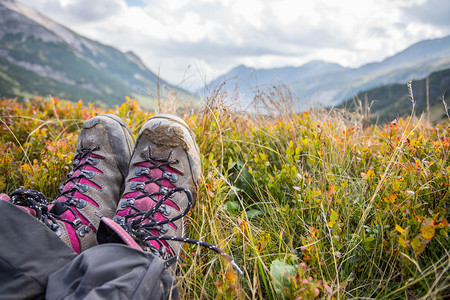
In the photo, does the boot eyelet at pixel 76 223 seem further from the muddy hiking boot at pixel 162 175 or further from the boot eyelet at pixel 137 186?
the boot eyelet at pixel 137 186

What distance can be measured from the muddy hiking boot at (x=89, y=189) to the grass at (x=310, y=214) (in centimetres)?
35

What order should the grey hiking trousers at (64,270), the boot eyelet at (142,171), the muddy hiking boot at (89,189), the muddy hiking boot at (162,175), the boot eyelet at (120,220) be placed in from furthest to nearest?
the boot eyelet at (142,171) → the muddy hiking boot at (162,175) → the boot eyelet at (120,220) → the muddy hiking boot at (89,189) → the grey hiking trousers at (64,270)

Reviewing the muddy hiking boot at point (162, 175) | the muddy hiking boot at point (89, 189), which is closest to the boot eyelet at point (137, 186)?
the muddy hiking boot at point (162, 175)

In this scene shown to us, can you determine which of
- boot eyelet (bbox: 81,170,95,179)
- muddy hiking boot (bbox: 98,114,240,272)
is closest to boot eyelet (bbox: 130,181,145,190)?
muddy hiking boot (bbox: 98,114,240,272)

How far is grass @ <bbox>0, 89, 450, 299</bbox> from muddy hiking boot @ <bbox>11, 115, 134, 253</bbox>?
348 mm

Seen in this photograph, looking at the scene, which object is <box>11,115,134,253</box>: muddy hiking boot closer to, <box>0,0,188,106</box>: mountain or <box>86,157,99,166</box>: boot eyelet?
<box>86,157,99,166</box>: boot eyelet

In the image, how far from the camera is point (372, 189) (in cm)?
190

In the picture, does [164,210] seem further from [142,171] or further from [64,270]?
[64,270]

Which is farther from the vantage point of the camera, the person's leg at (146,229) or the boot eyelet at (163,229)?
the boot eyelet at (163,229)

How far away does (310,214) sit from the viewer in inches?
70.9

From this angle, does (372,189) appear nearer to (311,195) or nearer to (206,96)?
(311,195)

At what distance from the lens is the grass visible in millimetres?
1386

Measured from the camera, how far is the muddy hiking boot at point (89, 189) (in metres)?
1.69

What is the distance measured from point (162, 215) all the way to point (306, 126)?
5.99ft
